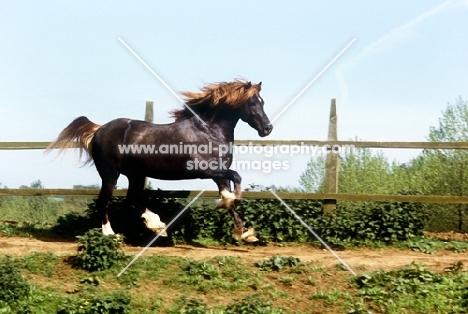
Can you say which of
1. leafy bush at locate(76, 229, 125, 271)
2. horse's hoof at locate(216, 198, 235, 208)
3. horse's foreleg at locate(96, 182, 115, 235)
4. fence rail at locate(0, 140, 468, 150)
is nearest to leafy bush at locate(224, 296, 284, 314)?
leafy bush at locate(76, 229, 125, 271)

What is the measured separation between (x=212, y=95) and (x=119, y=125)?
5.63ft

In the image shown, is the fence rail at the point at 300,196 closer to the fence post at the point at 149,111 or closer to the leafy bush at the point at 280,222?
the leafy bush at the point at 280,222

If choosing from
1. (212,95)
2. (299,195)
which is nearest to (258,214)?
(299,195)

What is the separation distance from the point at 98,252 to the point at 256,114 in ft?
12.3

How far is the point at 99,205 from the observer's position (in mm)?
11266

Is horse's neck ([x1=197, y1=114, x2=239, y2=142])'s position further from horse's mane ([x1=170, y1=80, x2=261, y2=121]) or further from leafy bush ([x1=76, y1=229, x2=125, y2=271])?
leafy bush ([x1=76, y1=229, x2=125, y2=271])

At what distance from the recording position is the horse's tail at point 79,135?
11.7 meters

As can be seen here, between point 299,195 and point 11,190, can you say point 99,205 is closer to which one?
point 11,190

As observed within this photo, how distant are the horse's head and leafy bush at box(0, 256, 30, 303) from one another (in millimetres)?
4717

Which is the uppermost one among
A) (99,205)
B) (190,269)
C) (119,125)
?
(119,125)

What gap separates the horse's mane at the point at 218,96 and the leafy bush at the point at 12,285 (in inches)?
167

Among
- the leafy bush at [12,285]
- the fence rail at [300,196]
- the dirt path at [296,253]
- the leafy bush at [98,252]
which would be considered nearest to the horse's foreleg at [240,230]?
A: the dirt path at [296,253]

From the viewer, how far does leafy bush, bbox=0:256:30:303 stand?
8.22 meters

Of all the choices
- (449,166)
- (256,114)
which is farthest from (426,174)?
(256,114)
